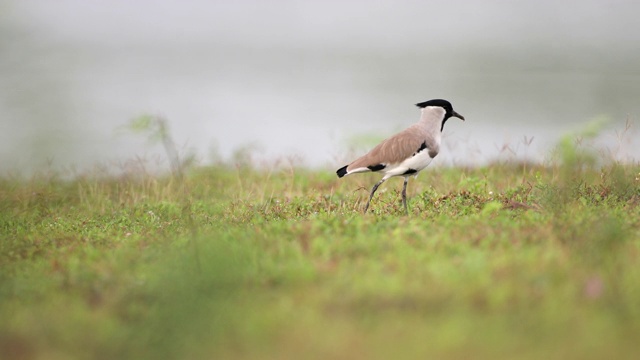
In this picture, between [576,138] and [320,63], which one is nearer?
[576,138]

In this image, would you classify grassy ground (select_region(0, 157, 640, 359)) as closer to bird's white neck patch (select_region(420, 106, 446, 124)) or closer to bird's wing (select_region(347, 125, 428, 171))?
bird's wing (select_region(347, 125, 428, 171))

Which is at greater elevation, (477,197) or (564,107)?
(564,107)

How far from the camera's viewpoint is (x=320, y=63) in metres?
40.7

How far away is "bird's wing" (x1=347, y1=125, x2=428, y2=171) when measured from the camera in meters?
11.7

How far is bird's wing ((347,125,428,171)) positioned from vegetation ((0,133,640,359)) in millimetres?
699

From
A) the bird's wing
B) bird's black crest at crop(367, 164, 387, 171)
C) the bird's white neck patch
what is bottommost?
bird's black crest at crop(367, 164, 387, 171)

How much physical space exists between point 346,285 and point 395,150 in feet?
15.0

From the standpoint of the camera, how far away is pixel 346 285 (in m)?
7.46

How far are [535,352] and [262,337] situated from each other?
6.63ft

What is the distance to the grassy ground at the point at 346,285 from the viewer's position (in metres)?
6.51

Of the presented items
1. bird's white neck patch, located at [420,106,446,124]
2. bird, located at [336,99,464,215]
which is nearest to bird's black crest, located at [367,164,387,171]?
bird, located at [336,99,464,215]

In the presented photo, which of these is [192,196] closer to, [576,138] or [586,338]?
[576,138]

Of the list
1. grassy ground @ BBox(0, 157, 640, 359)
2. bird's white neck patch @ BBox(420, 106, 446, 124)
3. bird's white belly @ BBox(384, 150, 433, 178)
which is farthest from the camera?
bird's white neck patch @ BBox(420, 106, 446, 124)

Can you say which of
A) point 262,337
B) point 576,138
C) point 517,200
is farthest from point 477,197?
point 262,337
